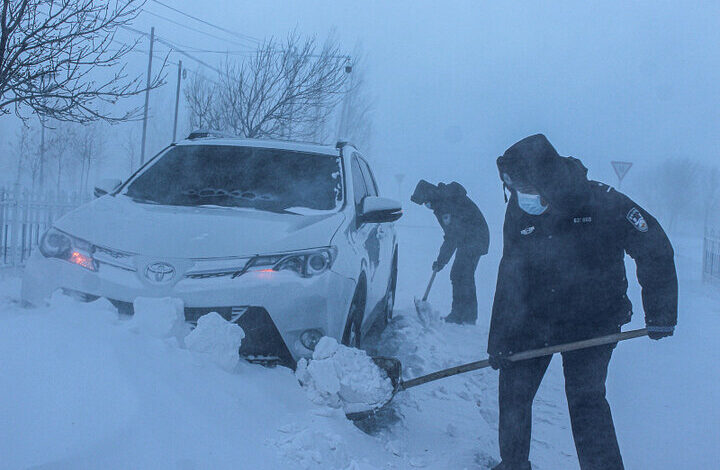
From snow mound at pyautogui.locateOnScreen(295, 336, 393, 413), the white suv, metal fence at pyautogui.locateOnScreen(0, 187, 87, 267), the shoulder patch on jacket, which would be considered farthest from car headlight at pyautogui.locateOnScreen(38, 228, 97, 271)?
metal fence at pyautogui.locateOnScreen(0, 187, 87, 267)

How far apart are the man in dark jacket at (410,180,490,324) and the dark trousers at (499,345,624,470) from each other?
180 inches

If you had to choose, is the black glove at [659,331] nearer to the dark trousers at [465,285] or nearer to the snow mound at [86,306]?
the snow mound at [86,306]

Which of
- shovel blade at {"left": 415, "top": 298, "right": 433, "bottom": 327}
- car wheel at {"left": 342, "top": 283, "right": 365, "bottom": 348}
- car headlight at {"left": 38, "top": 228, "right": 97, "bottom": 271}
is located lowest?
shovel blade at {"left": 415, "top": 298, "right": 433, "bottom": 327}

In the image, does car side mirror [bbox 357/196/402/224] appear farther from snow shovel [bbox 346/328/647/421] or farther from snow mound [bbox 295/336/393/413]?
snow mound [bbox 295/336/393/413]

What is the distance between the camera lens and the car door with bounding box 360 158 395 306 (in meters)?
5.00

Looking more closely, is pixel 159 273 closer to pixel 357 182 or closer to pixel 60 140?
pixel 357 182

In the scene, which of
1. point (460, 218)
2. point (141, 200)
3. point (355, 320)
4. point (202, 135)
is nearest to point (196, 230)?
point (141, 200)

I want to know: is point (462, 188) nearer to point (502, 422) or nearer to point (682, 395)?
point (682, 395)

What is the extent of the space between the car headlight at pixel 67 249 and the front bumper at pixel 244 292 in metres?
0.04

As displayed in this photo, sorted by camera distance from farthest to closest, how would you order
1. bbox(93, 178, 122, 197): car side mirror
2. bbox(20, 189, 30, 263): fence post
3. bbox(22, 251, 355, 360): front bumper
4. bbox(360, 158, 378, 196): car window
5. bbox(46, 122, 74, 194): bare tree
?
bbox(46, 122, 74, 194): bare tree, bbox(20, 189, 30, 263): fence post, bbox(360, 158, 378, 196): car window, bbox(93, 178, 122, 197): car side mirror, bbox(22, 251, 355, 360): front bumper

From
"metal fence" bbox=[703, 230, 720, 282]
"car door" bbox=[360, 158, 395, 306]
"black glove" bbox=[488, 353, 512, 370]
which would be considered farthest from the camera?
"metal fence" bbox=[703, 230, 720, 282]

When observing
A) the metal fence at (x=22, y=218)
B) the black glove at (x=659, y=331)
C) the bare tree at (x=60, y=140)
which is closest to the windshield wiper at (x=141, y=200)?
the black glove at (x=659, y=331)

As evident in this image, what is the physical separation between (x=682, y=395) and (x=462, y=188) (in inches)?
143

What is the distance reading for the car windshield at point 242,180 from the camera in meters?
4.11
